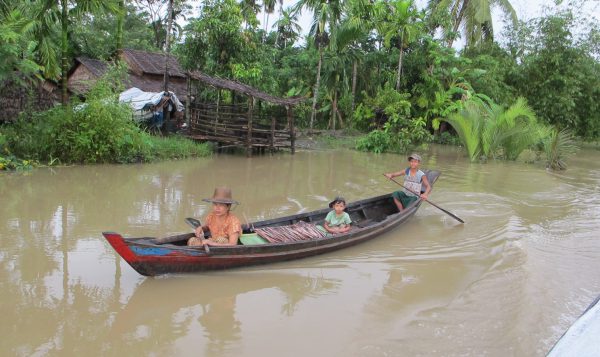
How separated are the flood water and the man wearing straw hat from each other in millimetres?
386

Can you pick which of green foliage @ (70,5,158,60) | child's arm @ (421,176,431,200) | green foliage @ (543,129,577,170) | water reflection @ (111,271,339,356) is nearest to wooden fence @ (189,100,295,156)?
green foliage @ (70,5,158,60)

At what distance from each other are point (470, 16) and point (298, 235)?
1895cm

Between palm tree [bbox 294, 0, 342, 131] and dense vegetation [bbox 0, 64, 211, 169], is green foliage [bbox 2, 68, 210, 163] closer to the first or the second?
dense vegetation [bbox 0, 64, 211, 169]

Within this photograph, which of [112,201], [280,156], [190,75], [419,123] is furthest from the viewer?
[419,123]

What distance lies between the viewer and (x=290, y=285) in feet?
17.2

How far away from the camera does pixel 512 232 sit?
25.1 ft

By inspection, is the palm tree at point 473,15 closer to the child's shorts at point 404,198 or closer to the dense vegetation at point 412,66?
the dense vegetation at point 412,66

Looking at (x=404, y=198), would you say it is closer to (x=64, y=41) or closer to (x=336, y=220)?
(x=336, y=220)

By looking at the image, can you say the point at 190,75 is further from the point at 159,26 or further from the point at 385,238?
the point at 159,26

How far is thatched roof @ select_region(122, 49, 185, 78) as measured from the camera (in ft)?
67.0

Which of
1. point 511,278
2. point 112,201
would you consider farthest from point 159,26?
point 511,278

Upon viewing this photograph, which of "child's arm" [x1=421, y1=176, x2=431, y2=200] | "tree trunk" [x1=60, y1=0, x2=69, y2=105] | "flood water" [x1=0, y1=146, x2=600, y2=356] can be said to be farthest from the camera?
"tree trunk" [x1=60, y1=0, x2=69, y2=105]

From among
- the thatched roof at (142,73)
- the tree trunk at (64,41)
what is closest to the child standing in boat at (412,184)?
the tree trunk at (64,41)

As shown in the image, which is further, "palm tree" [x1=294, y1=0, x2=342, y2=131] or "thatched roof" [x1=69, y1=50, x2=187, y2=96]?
"thatched roof" [x1=69, y1=50, x2=187, y2=96]
